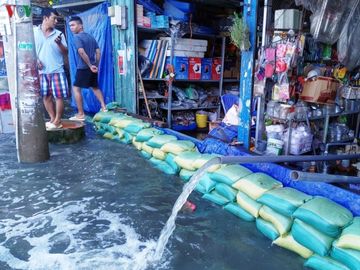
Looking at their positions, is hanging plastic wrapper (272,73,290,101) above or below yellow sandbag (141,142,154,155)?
above

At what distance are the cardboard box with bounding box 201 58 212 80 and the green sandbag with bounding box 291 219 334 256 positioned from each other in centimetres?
449

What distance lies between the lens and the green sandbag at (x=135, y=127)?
526 cm

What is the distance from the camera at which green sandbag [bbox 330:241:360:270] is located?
2.21 meters

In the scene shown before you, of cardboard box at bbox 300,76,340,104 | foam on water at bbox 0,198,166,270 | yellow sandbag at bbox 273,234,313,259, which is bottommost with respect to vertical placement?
foam on water at bbox 0,198,166,270

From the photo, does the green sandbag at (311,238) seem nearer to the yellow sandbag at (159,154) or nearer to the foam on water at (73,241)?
the foam on water at (73,241)

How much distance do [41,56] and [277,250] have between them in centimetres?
446

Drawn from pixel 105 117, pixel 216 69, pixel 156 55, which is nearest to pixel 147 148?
pixel 105 117

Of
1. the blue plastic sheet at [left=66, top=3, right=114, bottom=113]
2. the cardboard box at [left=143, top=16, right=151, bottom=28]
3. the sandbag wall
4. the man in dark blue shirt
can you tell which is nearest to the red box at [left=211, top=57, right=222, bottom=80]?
the cardboard box at [left=143, top=16, right=151, bottom=28]

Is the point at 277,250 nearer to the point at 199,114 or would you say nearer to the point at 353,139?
the point at 353,139

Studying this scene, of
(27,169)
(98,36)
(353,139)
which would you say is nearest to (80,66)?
(98,36)

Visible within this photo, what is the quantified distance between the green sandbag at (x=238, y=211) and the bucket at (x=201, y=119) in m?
3.58

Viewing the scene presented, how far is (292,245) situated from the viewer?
270cm

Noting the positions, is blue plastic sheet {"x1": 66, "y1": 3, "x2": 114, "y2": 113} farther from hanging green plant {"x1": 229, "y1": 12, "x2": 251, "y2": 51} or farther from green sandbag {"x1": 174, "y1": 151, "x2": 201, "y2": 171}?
hanging green plant {"x1": 229, "y1": 12, "x2": 251, "y2": 51}

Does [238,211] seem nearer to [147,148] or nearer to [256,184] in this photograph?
[256,184]
